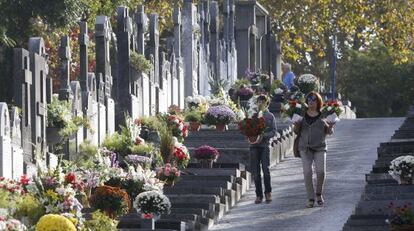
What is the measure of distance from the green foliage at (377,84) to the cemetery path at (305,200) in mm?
39224

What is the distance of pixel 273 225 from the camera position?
98.0ft

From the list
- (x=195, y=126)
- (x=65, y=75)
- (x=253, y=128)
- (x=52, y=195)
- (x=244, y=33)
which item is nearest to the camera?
(x=52, y=195)

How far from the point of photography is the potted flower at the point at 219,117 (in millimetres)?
41438

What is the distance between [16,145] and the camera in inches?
1217

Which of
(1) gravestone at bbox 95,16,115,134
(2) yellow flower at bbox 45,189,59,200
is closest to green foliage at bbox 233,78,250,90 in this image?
(1) gravestone at bbox 95,16,115,134

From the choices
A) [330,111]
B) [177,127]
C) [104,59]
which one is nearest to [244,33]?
[104,59]

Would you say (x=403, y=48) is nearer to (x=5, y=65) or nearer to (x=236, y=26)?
(x=236, y=26)

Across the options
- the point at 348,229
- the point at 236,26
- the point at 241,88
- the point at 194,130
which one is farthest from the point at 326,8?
the point at 348,229

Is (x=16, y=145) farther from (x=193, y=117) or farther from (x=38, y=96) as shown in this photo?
(x=193, y=117)

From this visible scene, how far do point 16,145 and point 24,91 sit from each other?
5.52 feet

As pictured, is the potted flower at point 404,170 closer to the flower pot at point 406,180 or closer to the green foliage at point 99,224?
the flower pot at point 406,180

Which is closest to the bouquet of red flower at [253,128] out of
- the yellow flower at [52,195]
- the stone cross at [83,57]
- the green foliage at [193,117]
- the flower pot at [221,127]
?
the stone cross at [83,57]

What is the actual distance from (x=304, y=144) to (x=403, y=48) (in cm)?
4000

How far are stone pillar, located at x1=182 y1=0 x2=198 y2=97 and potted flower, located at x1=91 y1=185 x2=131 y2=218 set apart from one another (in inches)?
853
